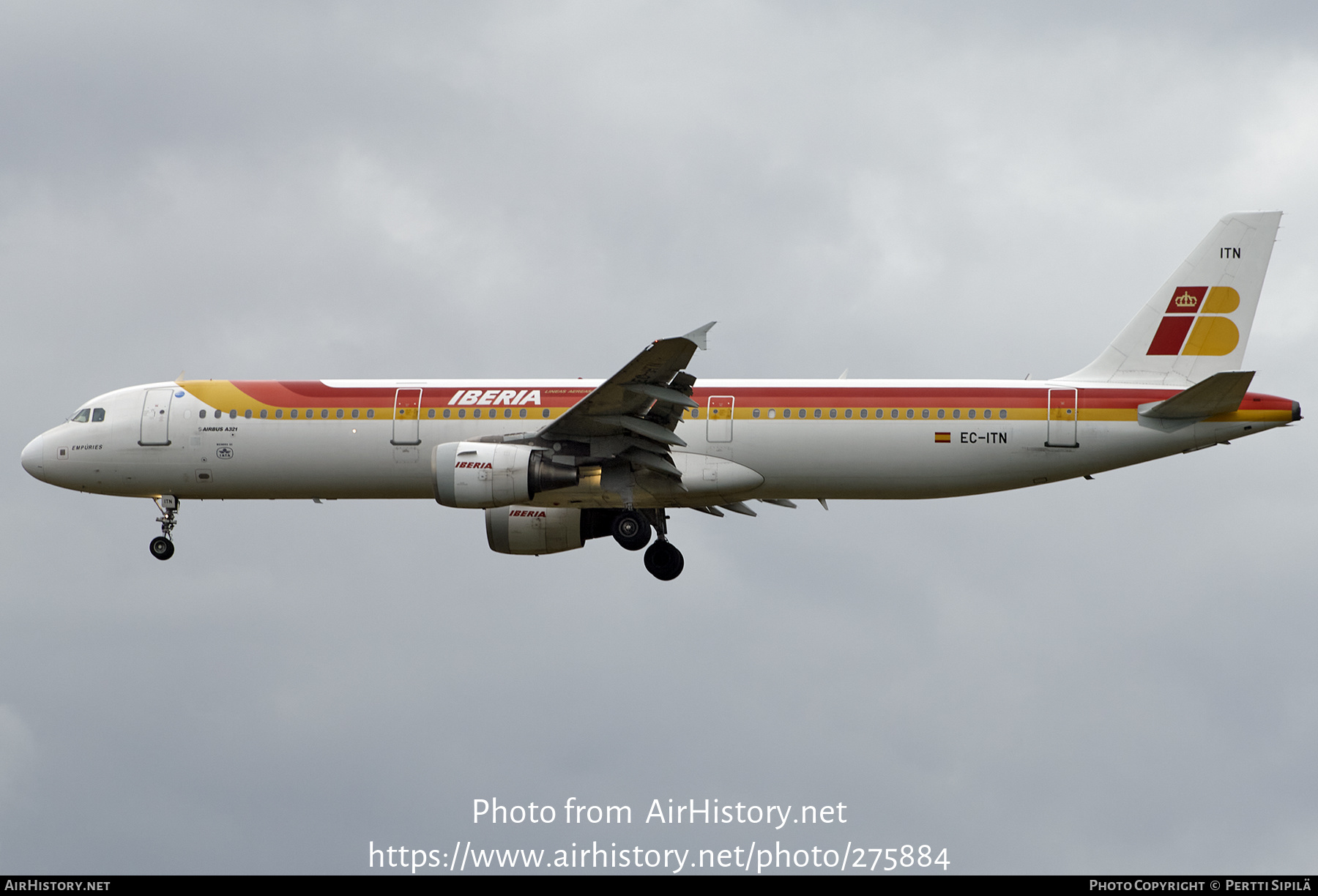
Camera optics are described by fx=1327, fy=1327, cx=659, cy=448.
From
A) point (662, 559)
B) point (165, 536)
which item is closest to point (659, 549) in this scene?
point (662, 559)

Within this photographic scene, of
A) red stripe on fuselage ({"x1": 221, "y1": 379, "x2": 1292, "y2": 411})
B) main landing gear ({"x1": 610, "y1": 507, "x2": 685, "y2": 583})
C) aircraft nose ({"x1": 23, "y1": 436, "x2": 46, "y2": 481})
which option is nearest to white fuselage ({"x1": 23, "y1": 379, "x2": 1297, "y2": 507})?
red stripe on fuselage ({"x1": 221, "y1": 379, "x2": 1292, "y2": 411})

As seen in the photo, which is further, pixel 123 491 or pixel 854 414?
pixel 123 491

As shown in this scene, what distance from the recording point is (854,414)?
93.0 ft

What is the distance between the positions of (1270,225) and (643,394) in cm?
1474

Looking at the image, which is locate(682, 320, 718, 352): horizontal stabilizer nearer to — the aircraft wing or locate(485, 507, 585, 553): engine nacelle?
the aircraft wing

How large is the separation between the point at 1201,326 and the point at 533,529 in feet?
51.8

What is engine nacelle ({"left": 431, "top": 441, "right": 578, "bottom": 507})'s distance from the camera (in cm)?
2684

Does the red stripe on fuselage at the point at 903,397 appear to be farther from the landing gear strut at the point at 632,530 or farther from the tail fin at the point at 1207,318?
the landing gear strut at the point at 632,530

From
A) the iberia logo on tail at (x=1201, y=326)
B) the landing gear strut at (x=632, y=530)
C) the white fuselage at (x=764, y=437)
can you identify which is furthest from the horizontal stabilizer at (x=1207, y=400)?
the landing gear strut at (x=632, y=530)

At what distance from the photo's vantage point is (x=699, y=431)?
28.7 m

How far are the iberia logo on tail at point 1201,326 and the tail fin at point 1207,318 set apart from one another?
0.6 inches

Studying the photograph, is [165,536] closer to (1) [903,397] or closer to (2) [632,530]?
(2) [632,530]

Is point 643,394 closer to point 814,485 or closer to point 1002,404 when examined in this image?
point 814,485

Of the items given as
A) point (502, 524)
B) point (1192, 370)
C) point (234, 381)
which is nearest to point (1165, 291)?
point (1192, 370)
